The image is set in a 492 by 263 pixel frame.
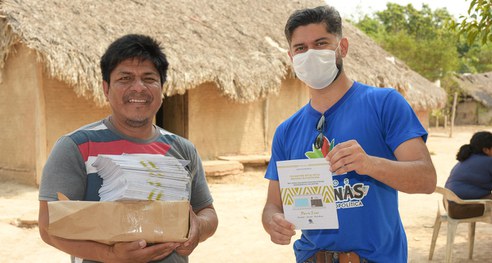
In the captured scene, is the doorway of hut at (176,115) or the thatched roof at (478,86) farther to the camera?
the thatched roof at (478,86)

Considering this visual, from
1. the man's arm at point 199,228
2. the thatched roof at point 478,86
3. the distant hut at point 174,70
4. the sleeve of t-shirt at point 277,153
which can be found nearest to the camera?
the man's arm at point 199,228

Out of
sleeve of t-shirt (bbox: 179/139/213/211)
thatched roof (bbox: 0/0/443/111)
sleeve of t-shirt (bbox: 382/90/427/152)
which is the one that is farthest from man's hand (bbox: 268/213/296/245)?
thatched roof (bbox: 0/0/443/111)

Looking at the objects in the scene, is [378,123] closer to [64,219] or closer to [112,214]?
[112,214]

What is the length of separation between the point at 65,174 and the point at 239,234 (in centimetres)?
480

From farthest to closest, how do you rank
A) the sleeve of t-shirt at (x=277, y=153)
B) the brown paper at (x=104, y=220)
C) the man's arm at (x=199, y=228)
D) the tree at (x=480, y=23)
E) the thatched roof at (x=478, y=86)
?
1. the thatched roof at (x=478, y=86)
2. the tree at (x=480, y=23)
3. the sleeve of t-shirt at (x=277, y=153)
4. the man's arm at (x=199, y=228)
5. the brown paper at (x=104, y=220)

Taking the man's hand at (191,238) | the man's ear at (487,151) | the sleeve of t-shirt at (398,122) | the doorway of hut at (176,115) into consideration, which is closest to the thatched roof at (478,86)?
the doorway of hut at (176,115)

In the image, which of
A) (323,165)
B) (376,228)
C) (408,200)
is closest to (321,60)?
(323,165)

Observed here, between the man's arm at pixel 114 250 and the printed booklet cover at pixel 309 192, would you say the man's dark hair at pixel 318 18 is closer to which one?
the printed booklet cover at pixel 309 192

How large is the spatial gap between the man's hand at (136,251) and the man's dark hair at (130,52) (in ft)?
2.31

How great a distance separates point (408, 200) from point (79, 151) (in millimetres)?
7596

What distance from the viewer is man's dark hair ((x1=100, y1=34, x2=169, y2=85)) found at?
2139mm

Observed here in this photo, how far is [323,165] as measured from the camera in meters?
1.97

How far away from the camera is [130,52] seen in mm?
2135

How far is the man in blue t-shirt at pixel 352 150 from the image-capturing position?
6.49 feet
